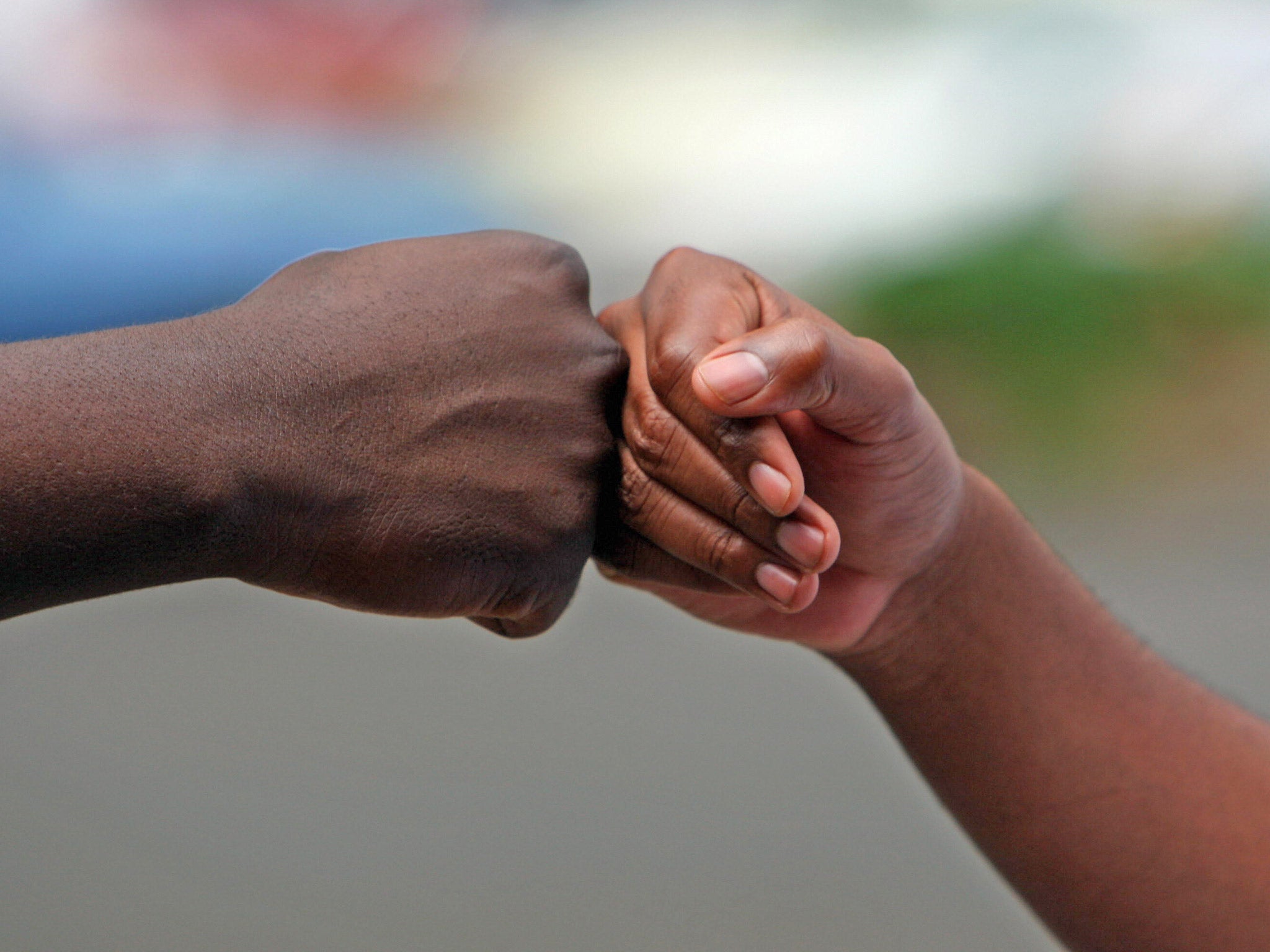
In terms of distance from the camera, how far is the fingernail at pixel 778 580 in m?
0.82

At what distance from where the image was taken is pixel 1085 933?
1.02 m

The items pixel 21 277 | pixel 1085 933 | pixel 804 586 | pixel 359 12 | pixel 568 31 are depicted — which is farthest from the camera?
pixel 568 31

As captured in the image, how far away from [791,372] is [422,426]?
26cm

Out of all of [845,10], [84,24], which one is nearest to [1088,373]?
[845,10]

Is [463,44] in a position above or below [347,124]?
above

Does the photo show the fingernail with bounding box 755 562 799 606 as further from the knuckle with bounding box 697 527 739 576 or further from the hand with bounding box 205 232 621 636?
the hand with bounding box 205 232 621 636

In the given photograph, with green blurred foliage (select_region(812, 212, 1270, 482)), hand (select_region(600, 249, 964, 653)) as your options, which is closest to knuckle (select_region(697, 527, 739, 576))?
hand (select_region(600, 249, 964, 653))

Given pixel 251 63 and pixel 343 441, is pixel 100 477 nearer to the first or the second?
pixel 343 441

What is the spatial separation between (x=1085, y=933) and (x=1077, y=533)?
2475 millimetres

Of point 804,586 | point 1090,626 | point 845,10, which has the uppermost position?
point 845,10

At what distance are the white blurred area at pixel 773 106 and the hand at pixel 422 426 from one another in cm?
232

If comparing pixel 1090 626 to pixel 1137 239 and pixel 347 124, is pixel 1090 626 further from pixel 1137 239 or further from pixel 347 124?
pixel 1137 239

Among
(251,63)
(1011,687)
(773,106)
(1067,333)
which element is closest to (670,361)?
(1011,687)

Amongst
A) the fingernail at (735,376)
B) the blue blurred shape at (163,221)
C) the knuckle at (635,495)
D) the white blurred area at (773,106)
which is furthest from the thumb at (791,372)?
the white blurred area at (773,106)
